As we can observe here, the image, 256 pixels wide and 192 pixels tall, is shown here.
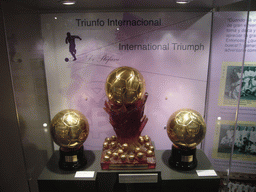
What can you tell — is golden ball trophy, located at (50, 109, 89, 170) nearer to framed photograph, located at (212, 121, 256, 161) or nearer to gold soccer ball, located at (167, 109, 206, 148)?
gold soccer ball, located at (167, 109, 206, 148)

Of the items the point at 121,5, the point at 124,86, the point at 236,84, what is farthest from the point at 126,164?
the point at 121,5

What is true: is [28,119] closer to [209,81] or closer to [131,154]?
[131,154]

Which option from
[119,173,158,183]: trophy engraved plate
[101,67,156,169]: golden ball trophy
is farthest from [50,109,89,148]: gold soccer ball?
[119,173,158,183]: trophy engraved plate

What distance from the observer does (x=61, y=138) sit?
1285 millimetres

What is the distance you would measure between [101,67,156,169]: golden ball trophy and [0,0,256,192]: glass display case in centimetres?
7

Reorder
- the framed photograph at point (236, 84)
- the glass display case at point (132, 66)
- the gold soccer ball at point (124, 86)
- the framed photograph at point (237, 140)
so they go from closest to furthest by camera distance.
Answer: the gold soccer ball at point (124, 86) < the glass display case at point (132, 66) < the framed photograph at point (236, 84) < the framed photograph at point (237, 140)

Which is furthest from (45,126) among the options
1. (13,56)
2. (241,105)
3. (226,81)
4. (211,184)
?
(241,105)

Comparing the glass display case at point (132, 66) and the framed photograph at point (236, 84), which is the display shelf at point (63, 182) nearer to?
the glass display case at point (132, 66)

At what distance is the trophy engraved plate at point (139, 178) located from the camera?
130cm

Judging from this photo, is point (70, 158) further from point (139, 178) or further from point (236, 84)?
point (236, 84)

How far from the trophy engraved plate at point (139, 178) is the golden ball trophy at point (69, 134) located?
1.12 feet

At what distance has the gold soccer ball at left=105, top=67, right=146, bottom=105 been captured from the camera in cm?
126

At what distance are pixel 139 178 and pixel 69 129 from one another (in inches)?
22.1

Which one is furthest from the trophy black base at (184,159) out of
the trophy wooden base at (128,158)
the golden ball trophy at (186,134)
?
the trophy wooden base at (128,158)
